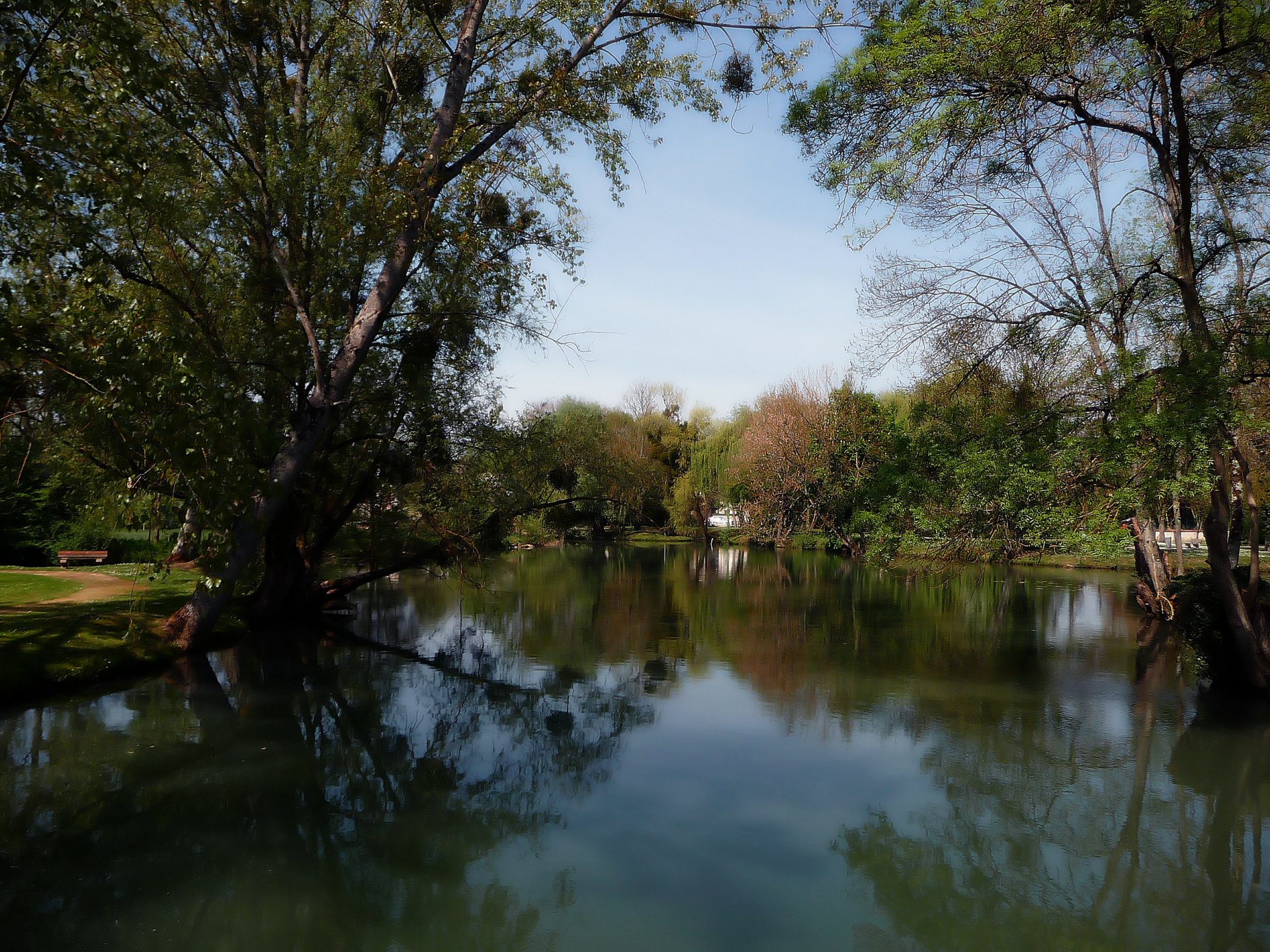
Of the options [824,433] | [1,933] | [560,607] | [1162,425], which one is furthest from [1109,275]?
[824,433]

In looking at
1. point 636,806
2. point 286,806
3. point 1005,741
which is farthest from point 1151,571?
point 286,806

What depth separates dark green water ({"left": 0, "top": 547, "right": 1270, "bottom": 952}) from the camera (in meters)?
5.52

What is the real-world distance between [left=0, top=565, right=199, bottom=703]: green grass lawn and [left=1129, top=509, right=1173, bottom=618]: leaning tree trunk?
17.5 meters

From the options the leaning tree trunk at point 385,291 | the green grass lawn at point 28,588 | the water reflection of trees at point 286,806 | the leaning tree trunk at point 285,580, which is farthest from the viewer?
the leaning tree trunk at point 285,580

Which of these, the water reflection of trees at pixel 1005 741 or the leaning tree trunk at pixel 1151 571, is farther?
the leaning tree trunk at pixel 1151 571

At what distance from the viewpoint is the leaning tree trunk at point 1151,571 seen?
55.3 feet

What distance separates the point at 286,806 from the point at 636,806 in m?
3.23

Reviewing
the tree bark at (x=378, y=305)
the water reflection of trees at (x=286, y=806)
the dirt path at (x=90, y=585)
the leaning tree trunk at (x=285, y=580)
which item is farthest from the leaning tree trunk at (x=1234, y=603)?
the dirt path at (x=90, y=585)

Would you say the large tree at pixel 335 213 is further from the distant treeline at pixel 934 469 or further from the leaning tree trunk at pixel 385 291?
the distant treeline at pixel 934 469

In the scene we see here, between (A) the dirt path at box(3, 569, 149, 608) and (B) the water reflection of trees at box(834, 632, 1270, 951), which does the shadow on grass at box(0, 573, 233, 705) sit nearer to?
(A) the dirt path at box(3, 569, 149, 608)

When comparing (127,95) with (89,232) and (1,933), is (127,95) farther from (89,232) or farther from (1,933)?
(1,933)

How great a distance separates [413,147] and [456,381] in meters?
4.58

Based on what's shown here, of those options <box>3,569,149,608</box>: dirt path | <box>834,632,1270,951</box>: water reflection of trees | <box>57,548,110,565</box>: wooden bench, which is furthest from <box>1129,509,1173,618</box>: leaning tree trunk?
<box>57,548,110,565</box>: wooden bench

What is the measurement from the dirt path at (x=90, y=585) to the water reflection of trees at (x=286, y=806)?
4.40 metres
